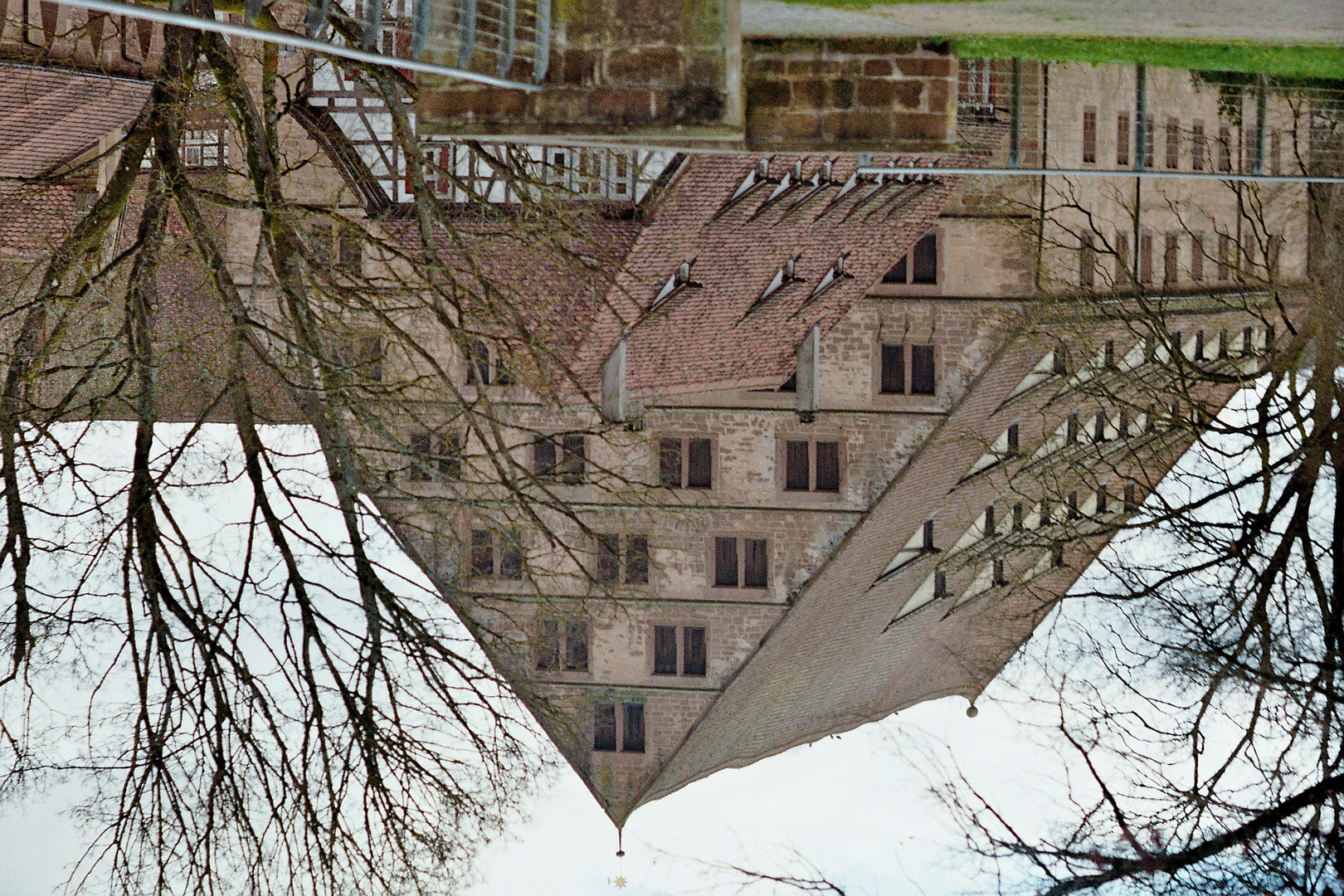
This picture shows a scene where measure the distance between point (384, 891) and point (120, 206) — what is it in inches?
267

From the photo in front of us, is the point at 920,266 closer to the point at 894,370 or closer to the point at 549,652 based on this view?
the point at 894,370

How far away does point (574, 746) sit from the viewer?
21.8 meters

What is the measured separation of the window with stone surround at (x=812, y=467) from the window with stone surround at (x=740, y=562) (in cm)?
127

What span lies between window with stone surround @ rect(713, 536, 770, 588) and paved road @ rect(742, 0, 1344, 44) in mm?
15230

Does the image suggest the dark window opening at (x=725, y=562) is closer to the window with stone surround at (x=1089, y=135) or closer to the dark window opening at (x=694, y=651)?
the dark window opening at (x=694, y=651)

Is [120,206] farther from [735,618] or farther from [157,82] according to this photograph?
[735,618]

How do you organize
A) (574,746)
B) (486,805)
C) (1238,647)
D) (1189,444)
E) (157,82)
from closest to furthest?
1. (157,82)
2. (486,805)
3. (1238,647)
4. (1189,444)
5. (574,746)

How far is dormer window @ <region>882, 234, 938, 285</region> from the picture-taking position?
976 inches

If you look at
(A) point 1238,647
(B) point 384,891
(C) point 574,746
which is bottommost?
(C) point 574,746

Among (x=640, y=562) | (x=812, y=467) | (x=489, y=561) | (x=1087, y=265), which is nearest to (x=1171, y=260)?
(x=1087, y=265)

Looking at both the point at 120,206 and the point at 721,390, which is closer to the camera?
the point at 120,206

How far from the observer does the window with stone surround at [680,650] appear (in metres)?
22.6

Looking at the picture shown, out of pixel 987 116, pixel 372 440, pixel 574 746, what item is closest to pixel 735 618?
pixel 574 746

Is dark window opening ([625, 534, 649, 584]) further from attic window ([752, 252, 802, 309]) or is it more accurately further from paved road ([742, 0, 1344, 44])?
paved road ([742, 0, 1344, 44])
